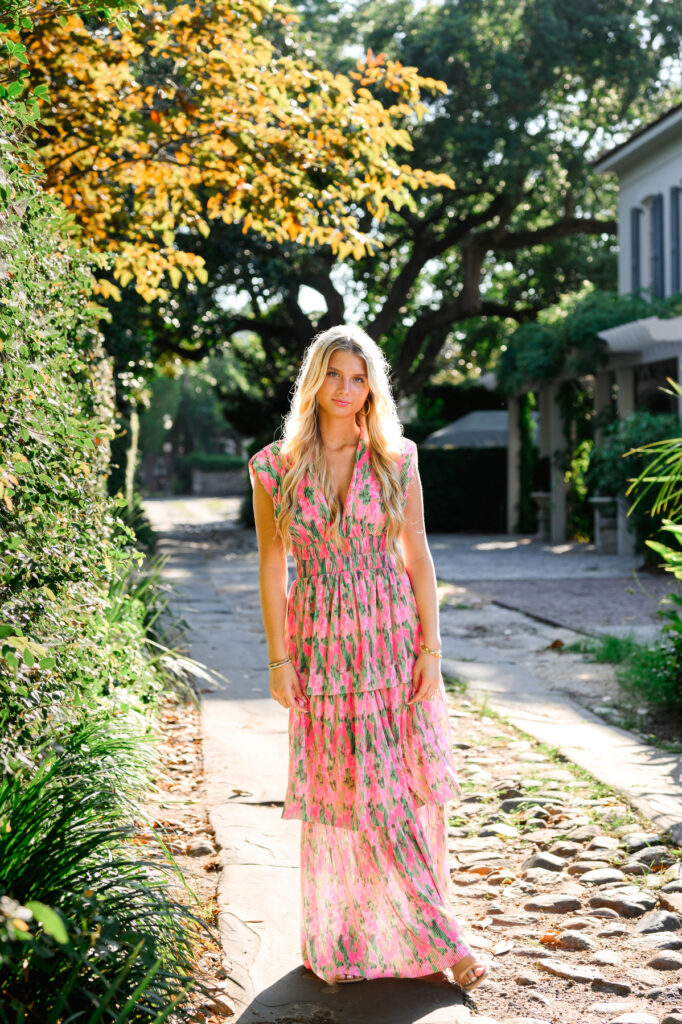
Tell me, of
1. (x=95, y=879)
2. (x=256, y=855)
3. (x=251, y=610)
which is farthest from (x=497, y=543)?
(x=95, y=879)

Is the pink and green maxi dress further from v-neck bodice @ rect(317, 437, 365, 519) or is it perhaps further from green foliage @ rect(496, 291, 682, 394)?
green foliage @ rect(496, 291, 682, 394)

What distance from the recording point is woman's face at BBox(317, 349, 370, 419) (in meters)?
3.12

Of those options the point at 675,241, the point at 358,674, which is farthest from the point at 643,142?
the point at 358,674

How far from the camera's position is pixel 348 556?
3137 millimetres

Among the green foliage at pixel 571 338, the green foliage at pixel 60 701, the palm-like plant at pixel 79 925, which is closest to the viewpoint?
the palm-like plant at pixel 79 925

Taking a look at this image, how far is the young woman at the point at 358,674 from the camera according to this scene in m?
3.03

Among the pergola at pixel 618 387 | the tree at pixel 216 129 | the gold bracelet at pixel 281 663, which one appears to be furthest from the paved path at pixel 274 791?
the pergola at pixel 618 387

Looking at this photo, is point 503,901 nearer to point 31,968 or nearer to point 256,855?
point 256,855

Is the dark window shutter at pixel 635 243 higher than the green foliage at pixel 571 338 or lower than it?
higher

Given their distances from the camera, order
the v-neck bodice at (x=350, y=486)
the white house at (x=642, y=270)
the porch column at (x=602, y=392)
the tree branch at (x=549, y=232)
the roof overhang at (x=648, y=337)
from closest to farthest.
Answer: the v-neck bodice at (x=350, y=486), the roof overhang at (x=648, y=337), the white house at (x=642, y=270), the porch column at (x=602, y=392), the tree branch at (x=549, y=232)

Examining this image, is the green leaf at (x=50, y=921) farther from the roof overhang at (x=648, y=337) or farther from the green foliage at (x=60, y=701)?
the roof overhang at (x=648, y=337)

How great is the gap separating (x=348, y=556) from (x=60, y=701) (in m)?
1.14

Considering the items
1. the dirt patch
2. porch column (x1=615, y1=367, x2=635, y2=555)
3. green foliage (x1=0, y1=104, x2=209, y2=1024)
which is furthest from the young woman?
porch column (x1=615, y1=367, x2=635, y2=555)

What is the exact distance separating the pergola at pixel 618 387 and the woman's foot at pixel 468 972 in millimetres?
9782
